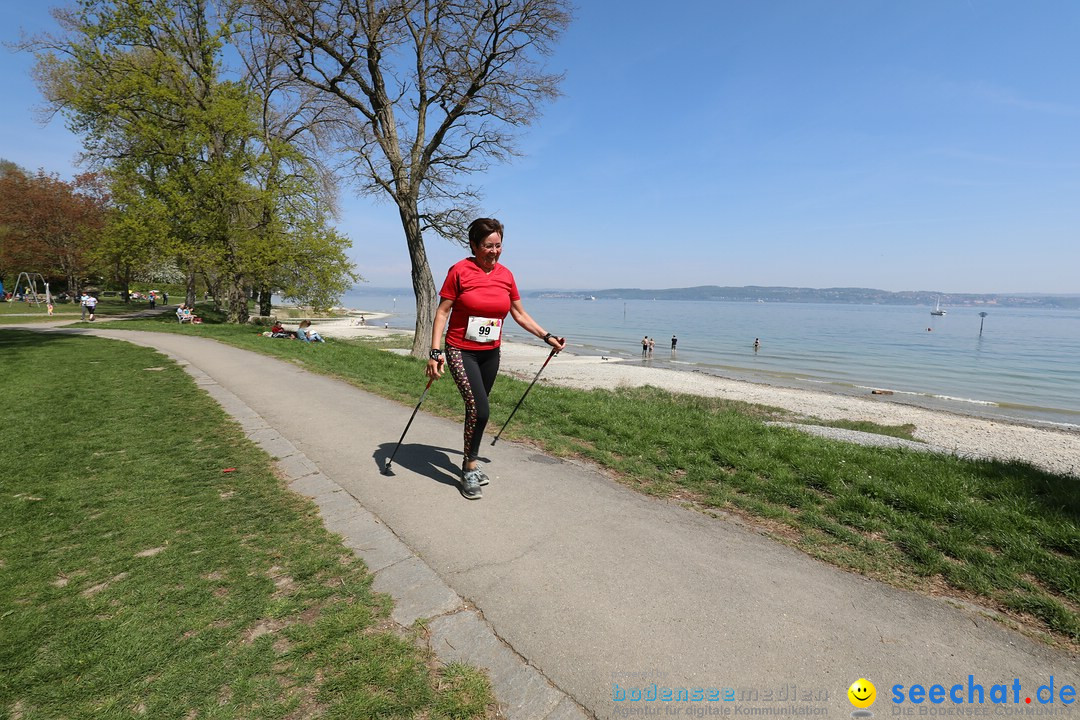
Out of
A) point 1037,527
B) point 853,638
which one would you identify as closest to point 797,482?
point 1037,527

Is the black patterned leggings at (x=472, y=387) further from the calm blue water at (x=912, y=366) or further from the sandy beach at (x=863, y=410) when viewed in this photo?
the calm blue water at (x=912, y=366)

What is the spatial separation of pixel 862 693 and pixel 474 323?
3.54 metres

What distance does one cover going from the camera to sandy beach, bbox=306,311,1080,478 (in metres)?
12.0

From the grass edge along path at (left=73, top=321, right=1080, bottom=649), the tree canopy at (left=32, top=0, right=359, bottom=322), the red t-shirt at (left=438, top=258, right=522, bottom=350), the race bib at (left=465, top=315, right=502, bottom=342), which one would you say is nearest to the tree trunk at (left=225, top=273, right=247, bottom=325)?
the tree canopy at (left=32, top=0, right=359, bottom=322)

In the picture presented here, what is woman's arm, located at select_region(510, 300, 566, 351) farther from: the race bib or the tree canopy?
the tree canopy

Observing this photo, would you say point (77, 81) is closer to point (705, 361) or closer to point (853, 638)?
point (853, 638)

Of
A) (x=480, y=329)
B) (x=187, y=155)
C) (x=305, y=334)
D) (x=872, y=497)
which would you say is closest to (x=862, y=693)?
(x=872, y=497)

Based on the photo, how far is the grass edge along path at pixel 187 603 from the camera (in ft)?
6.66

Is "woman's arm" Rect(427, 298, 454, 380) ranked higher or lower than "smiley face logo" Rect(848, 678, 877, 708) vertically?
higher

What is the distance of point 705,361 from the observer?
32.5m

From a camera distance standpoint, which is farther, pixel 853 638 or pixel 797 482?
pixel 797 482

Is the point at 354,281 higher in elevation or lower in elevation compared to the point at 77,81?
lower

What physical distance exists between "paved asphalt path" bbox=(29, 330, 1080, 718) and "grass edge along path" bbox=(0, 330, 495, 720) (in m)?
0.53

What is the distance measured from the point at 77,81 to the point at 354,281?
1318cm
